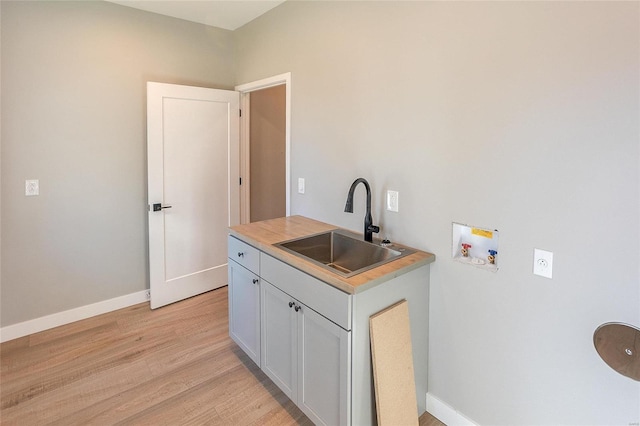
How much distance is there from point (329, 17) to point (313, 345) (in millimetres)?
2113

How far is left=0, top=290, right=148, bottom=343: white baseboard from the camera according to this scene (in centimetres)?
267

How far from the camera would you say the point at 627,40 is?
119 cm

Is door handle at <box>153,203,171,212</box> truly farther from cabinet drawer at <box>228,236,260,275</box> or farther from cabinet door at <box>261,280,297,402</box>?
cabinet door at <box>261,280,297,402</box>

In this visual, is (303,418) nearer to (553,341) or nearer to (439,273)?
(439,273)

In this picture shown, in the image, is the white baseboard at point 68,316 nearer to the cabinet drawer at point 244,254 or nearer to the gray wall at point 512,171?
the cabinet drawer at point 244,254

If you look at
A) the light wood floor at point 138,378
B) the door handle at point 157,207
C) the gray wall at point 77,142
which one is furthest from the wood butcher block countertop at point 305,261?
the gray wall at point 77,142

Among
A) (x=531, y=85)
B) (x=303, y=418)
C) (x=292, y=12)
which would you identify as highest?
(x=292, y=12)

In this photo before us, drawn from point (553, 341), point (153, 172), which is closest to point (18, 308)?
point (153, 172)

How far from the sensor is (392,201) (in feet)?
6.73

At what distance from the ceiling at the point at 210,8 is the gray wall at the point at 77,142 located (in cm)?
10

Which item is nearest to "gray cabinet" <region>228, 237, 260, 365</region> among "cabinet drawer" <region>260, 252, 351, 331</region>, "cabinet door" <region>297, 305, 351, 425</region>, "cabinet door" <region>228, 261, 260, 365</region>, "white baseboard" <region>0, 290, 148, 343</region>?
"cabinet door" <region>228, 261, 260, 365</region>

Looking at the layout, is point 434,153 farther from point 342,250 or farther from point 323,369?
point 323,369

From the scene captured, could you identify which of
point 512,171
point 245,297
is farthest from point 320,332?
point 512,171

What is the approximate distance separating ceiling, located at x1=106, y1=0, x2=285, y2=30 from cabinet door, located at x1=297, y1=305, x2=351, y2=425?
98.9 inches
